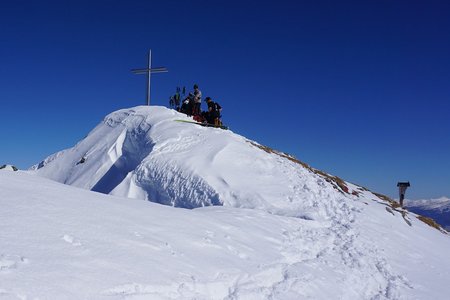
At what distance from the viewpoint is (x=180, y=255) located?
5551 millimetres

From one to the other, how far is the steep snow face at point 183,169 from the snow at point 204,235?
58 mm

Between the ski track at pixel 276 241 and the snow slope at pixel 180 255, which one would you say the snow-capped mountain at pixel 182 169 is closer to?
the ski track at pixel 276 241

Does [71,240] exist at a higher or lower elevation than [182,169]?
lower

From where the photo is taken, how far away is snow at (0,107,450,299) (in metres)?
4.40

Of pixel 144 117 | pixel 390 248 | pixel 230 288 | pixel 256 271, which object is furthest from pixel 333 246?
pixel 144 117

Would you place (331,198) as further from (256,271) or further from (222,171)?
(256,271)

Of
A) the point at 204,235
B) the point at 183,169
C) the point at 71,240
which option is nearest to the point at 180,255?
the point at 204,235

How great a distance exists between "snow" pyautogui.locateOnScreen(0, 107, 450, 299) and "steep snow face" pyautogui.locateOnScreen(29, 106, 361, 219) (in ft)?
0.19

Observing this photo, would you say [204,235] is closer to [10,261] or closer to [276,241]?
[276,241]

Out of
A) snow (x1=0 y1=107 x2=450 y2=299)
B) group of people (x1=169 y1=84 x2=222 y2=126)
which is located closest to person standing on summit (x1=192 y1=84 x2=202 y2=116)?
group of people (x1=169 y1=84 x2=222 y2=126)

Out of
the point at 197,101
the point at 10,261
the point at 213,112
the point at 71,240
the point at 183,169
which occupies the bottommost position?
the point at 10,261

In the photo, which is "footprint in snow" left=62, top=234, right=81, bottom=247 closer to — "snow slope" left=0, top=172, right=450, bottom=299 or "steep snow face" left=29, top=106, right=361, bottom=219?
"snow slope" left=0, top=172, right=450, bottom=299

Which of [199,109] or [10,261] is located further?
[199,109]

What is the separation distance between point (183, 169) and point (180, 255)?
781cm
